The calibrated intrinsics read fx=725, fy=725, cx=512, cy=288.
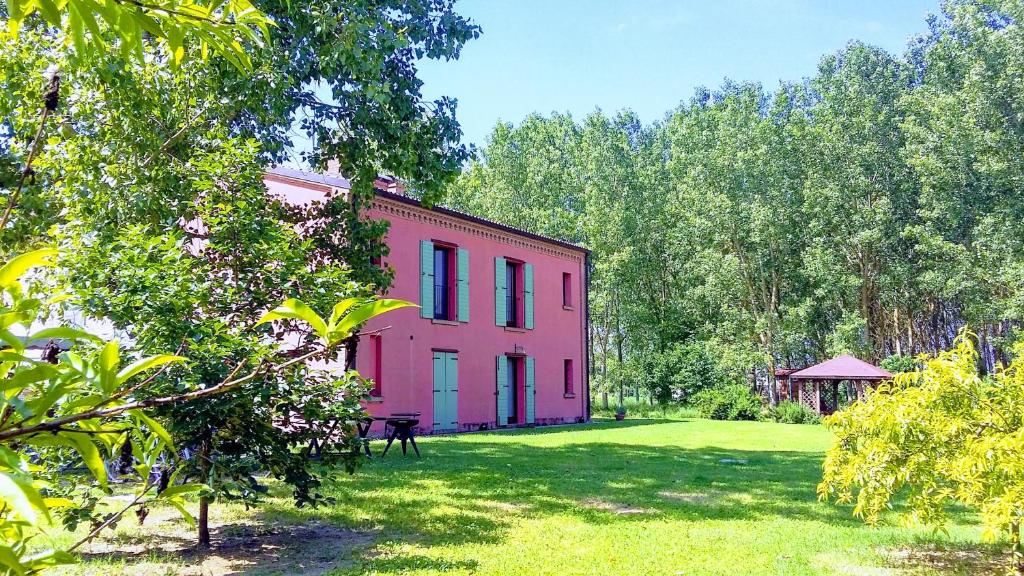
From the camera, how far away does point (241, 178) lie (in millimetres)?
5578

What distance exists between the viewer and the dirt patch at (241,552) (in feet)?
16.0

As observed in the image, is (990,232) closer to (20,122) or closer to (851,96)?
(851,96)

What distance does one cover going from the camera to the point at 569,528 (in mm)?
6266

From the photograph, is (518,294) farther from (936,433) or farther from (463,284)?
(936,433)

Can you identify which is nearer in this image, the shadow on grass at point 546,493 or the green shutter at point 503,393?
the shadow on grass at point 546,493

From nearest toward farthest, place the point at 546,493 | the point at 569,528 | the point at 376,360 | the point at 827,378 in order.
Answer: the point at 569,528, the point at 546,493, the point at 376,360, the point at 827,378

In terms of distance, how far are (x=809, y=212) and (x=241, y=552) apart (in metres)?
26.0

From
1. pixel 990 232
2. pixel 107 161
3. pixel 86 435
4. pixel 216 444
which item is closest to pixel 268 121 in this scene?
pixel 107 161

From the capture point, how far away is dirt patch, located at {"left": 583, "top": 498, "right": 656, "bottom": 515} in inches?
280

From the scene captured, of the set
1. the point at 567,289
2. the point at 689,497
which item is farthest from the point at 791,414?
the point at 689,497

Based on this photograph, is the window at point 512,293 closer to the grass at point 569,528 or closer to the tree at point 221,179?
the grass at point 569,528

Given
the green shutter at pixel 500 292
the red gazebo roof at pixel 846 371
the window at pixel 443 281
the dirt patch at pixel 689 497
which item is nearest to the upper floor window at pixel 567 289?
the green shutter at pixel 500 292

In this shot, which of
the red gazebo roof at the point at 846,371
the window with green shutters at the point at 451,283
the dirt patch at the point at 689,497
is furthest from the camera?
the red gazebo roof at the point at 846,371

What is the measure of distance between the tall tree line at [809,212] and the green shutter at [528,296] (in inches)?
355
